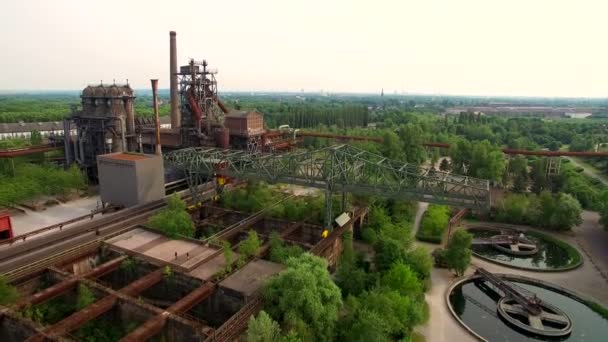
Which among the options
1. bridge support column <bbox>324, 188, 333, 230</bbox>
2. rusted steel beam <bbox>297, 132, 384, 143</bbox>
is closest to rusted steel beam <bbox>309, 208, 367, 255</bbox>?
bridge support column <bbox>324, 188, 333, 230</bbox>

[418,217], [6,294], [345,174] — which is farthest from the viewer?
[418,217]

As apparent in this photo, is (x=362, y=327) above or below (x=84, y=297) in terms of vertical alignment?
above

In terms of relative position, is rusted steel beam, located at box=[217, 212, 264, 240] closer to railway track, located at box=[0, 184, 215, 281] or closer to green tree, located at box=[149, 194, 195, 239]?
green tree, located at box=[149, 194, 195, 239]

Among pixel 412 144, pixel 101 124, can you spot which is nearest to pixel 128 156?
pixel 101 124

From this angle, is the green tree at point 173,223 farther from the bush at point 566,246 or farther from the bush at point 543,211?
the bush at point 543,211

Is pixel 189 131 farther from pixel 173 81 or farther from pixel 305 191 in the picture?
pixel 305 191

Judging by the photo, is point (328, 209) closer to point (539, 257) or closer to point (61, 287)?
point (61, 287)

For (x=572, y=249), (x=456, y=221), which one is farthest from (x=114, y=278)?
(x=572, y=249)
